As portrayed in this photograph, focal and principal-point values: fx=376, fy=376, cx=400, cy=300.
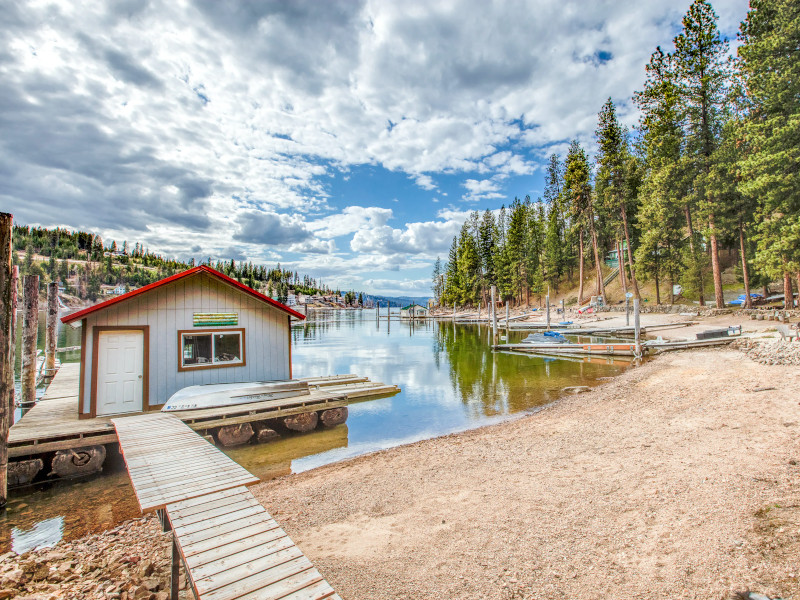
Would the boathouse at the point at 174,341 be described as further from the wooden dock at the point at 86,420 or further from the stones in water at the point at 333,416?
the stones in water at the point at 333,416

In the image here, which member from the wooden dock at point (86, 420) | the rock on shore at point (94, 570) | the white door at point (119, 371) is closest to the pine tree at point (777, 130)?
the wooden dock at point (86, 420)

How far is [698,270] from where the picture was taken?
3425cm

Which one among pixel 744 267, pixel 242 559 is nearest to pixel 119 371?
pixel 242 559

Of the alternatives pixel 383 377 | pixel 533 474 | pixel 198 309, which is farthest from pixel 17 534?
pixel 383 377

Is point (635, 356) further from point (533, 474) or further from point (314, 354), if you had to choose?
point (314, 354)

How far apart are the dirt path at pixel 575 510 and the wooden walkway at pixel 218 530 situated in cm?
116

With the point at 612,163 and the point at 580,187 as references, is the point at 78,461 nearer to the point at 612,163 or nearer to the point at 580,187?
the point at 612,163

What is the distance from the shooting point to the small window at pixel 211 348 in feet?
39.9

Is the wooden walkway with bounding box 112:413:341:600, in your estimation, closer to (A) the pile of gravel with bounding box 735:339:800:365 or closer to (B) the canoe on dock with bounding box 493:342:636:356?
(A) the pile of gravel with bounding box 735:339:800:365

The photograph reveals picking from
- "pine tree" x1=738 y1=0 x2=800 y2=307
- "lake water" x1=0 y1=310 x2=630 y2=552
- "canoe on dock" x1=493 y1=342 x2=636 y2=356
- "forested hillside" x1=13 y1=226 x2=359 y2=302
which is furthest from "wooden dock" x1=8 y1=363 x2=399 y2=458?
"forested hillside" x1=13 y1=226 x2=359 y2=302

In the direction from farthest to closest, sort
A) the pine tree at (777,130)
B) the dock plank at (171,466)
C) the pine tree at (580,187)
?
the pine tree at (580,187) → the pine tree at (777,130) → the dock plank at (171,466)

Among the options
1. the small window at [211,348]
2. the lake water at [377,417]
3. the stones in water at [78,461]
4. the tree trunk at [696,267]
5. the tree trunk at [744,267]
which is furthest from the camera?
the tree trunk at [696,267]

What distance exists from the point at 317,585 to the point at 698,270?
41.9m

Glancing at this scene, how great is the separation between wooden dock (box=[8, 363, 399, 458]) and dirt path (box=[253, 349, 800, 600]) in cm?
319
